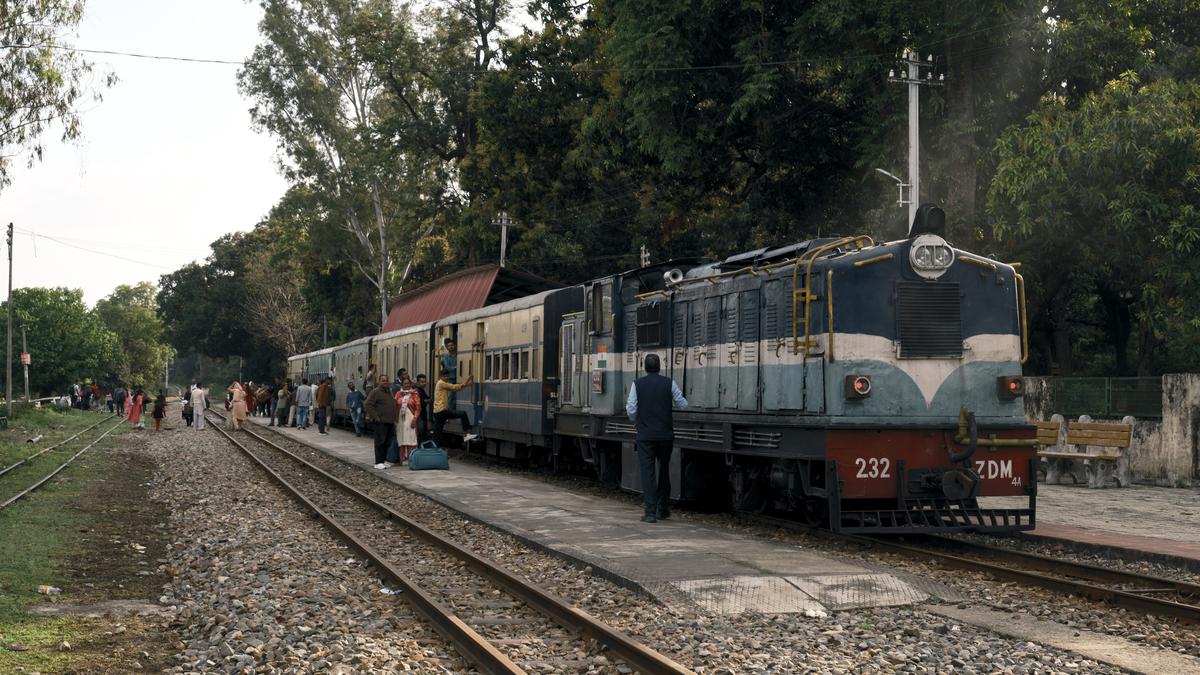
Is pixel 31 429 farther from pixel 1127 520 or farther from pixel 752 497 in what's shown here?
pixel 1127 520

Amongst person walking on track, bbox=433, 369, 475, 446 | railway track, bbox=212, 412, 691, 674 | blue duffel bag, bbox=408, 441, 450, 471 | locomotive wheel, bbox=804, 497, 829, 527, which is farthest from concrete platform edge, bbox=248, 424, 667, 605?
person walking on track, bbox=433, 369, 475, 446

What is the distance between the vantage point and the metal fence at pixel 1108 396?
2048cm

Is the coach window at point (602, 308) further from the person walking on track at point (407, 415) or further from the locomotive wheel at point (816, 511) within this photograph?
the person walking on track at point (407, 415)

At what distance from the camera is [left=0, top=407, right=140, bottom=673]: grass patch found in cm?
785

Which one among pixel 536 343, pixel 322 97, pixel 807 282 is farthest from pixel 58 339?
pixel 807 282

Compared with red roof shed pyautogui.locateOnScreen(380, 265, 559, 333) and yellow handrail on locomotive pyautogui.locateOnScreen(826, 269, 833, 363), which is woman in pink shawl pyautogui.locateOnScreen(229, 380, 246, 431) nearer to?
red roof shed pyautogui.locateOnScreen(380, 265, 559, 333)

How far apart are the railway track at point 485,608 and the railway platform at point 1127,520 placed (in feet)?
19.4

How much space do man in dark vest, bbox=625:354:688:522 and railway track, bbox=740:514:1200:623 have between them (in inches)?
74.5

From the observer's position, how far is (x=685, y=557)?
10688mm

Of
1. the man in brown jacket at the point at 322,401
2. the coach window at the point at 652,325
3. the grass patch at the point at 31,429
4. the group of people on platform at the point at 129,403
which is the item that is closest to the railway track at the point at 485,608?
the coach window at the point at 652,325

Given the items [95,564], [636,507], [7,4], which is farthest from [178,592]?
[7,4]

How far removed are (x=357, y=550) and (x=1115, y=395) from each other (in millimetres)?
15135

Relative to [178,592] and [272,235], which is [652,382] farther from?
[272,235]

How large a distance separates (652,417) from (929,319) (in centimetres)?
338
